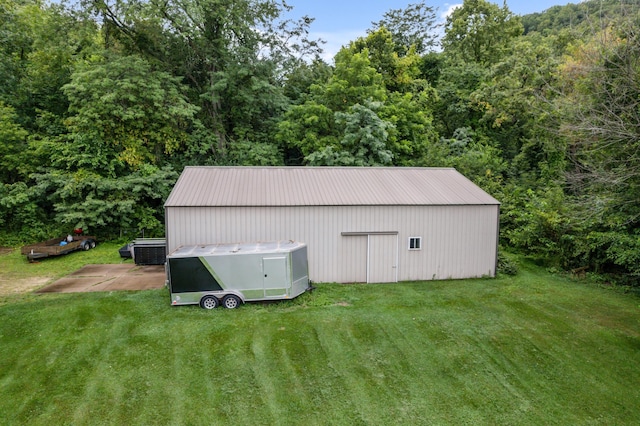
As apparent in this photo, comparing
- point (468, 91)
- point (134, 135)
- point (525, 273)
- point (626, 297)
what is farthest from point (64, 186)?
point (468, 91)

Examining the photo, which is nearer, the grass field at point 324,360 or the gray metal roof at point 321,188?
the grass field at point 324,360

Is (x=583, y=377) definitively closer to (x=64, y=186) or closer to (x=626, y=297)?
(x=626, y=297)

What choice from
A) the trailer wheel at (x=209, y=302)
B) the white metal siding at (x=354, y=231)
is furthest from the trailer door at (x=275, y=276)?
the white metal siding at (x=354, y=231)

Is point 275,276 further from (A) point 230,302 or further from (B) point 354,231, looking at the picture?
(B) point 354,231

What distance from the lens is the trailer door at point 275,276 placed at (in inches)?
379

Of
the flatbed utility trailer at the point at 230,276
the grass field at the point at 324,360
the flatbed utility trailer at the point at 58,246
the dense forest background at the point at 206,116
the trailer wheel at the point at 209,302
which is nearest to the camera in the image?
the grass field at the point at 324,360

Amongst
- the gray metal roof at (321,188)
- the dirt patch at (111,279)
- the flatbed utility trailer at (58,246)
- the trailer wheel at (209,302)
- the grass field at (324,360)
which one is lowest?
the grass field at (324,360)

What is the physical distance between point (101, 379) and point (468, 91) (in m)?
26.2

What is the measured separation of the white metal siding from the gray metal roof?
262 millimetres

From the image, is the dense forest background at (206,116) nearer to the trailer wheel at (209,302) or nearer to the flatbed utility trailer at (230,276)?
the flatbed utility trailer at (230,276)

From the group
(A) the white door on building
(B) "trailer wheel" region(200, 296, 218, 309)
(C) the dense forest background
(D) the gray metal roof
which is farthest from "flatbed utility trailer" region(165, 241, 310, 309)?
(C) the dense forest background

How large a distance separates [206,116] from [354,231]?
46.6 ft

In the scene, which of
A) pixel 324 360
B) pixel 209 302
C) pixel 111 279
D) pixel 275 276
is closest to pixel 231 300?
pixel 209 302

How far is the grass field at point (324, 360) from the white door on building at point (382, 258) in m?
1.43
